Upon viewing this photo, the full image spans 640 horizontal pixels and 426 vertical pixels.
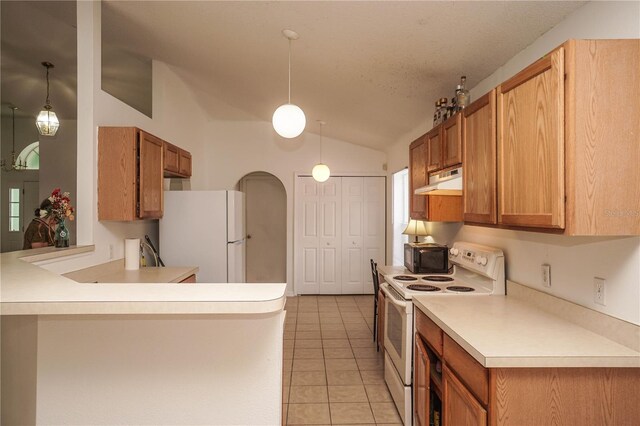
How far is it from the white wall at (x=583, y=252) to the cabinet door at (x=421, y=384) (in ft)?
2.49

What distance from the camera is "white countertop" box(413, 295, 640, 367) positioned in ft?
4.47

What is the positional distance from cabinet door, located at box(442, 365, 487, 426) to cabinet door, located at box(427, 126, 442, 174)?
1.53m

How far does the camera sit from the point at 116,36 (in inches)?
136

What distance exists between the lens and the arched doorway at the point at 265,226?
6.64 metres

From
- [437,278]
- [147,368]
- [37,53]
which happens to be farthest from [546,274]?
[37,53]

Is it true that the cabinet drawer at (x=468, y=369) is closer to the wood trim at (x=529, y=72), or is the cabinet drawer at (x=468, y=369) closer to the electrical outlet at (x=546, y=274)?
the electrical outlet at (x=546, y=274)

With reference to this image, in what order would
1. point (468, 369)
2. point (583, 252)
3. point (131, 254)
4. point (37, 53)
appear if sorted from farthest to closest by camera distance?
point (37, 53) < point (131, 254) < point (583, 252) < point (468, 369)

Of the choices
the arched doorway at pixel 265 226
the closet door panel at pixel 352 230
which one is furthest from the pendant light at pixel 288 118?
the arched doorway at pixel 265 226

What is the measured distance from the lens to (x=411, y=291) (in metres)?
2.46

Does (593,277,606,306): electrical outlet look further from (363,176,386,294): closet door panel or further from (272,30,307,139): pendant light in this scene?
(363,176,386,294): closet door panel

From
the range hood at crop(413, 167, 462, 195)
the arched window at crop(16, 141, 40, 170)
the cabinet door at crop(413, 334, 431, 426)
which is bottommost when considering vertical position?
the cabinet door at crop(413, 334, 431, 426)

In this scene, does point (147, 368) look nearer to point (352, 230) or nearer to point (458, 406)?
point (458, 406)

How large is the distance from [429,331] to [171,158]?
2917mm

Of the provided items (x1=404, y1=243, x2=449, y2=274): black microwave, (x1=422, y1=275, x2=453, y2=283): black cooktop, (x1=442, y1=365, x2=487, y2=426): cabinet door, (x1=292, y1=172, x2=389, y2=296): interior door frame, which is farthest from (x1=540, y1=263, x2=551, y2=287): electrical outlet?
(x1=292, y1=172, x2=389, y2=296): interior door frame
